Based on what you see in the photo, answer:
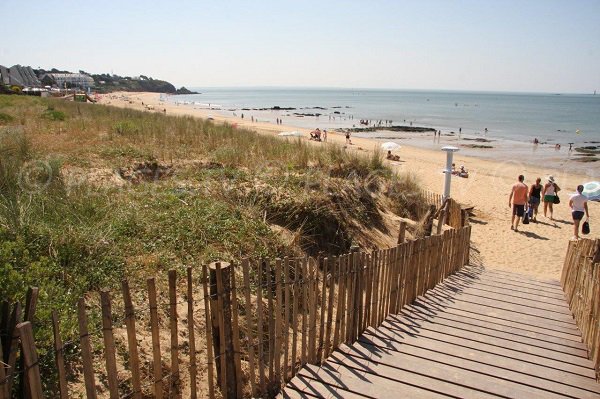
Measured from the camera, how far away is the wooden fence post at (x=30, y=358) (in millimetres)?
2080

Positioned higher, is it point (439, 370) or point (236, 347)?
point (236, 347)

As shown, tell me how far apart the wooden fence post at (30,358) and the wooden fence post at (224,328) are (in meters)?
1.21

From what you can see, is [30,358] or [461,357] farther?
[461,357]

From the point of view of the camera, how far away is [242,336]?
468 cm

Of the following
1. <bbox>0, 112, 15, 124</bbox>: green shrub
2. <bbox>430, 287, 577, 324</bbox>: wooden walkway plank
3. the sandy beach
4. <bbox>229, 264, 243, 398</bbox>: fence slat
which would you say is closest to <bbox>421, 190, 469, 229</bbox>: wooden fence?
the sandy beach

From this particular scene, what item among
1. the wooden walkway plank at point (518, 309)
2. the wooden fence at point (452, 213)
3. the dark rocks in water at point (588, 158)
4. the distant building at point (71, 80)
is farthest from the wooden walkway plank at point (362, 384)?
the distant building at point (71, 80)

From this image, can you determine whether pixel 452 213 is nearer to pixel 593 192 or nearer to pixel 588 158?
pixel 593 192

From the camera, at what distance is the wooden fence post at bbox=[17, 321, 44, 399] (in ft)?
6.82

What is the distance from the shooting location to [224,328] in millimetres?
3285

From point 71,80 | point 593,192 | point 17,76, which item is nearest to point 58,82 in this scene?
point 71,80

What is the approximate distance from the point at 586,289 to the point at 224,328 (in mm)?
4107

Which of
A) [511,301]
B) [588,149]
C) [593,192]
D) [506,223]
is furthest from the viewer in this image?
[588,149]

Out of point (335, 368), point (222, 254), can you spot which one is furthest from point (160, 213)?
point (335, 368)

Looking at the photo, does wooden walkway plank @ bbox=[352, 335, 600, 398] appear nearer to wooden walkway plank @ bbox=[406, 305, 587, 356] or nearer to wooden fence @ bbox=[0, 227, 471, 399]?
wooden fence @ bbox=[0, 227, 471, 399]
